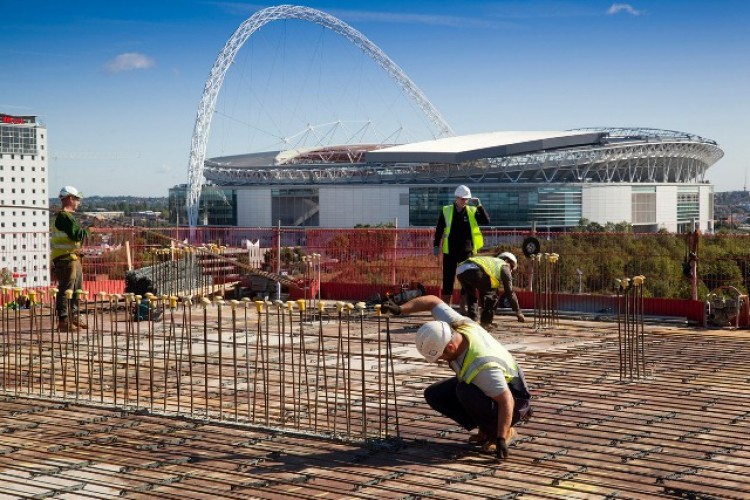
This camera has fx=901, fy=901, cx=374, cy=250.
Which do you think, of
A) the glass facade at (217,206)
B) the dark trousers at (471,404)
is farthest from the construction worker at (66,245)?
the glass facade at (217,206)

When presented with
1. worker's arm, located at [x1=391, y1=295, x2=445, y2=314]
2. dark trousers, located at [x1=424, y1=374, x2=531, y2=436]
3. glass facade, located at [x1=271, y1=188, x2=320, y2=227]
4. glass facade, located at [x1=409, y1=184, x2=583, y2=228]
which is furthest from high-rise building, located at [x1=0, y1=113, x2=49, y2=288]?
dark trousers, located at [x1=424, y1=374, x2=531, y2=436]

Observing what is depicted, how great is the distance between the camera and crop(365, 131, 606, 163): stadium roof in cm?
7631

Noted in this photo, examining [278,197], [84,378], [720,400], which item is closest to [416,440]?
[720,400]

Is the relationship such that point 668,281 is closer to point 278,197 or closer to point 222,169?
point 278,197

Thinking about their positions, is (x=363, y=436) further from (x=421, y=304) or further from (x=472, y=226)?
(x=472, y=226)

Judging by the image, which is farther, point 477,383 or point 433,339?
point 477,383

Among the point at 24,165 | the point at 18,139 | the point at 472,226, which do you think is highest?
the point at 18,139

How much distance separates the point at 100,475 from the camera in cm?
570

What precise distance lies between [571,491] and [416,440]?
144 cm

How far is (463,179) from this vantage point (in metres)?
79.5

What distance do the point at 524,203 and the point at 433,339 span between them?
238 ft

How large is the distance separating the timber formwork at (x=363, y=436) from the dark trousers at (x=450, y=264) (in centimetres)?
238

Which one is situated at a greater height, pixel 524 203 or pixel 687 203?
pixel 687 203

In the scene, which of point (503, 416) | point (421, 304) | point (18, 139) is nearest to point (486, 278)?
point (421, 304)
